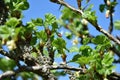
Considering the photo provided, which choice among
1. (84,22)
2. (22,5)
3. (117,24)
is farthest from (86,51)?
(22,5)

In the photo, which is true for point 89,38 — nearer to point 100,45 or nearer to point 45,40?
point 100,45

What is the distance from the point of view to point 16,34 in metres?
1.92

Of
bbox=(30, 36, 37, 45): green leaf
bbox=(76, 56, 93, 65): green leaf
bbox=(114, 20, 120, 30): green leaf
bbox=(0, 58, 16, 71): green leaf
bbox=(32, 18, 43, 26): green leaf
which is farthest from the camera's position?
bbox=(32, 18, 43, 26): green leaf

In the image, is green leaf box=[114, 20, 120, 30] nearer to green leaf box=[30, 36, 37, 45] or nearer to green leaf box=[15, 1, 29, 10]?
green leaf box=[30, 36, 37, 45]

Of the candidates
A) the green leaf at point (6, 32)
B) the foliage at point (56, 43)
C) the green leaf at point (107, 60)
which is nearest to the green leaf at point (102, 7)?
the foliage at point (56, 43)

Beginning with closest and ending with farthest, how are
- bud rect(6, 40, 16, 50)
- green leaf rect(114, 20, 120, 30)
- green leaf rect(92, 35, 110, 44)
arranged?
1. bud rect(6, 40, 16, 50)
2. green leaf rect(114, 20, 120, 30)
3. green leaf rect(92, 35, 110, 44)

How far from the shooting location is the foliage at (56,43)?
1980mm

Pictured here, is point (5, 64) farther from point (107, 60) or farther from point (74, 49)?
point (74, 49)

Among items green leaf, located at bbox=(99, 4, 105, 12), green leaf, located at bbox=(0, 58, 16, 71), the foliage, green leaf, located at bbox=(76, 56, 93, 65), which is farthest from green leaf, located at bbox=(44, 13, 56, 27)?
green leaf, located at bbox=(0, 58, 16, 71)

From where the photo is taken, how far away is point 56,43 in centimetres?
258

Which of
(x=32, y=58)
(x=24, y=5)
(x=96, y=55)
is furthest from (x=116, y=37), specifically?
(x=24, y=5)

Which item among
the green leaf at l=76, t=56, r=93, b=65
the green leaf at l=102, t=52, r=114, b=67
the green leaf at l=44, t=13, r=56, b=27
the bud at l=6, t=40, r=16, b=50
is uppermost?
the green leaf at l=44, t=13, r=56, b=27

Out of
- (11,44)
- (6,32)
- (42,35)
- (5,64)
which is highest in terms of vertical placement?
(42,35)

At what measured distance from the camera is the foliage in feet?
6.50
